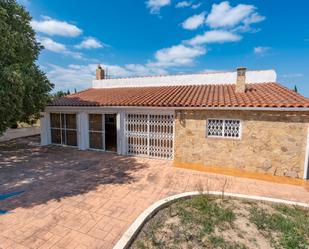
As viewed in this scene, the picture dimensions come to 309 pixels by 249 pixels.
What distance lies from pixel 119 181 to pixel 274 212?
5150mm

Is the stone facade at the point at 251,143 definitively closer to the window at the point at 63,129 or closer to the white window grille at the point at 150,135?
the white window grille at the point at 150,135

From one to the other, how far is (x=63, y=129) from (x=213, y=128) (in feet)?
32.0

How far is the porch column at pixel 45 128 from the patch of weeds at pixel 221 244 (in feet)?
40.8

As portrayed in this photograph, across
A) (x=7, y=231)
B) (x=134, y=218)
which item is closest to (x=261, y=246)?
(x=134, y=218)

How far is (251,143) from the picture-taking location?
7.33m

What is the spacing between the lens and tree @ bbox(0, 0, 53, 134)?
729cm

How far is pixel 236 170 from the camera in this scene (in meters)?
7.62

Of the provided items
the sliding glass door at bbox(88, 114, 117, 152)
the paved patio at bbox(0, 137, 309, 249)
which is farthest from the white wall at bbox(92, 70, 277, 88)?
the paved patio at bbox(0, 137, 309, 249)

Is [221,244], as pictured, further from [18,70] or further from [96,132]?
[18,70]

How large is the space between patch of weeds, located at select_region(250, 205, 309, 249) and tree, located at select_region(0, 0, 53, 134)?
9821 millimetres

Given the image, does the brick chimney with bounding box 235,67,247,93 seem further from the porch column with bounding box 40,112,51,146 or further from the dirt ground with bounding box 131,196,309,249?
the porch column with bounding box 40,112,51,146

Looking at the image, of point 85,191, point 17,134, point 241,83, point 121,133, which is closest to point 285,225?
point 85,191

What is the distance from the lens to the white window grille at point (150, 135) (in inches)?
366

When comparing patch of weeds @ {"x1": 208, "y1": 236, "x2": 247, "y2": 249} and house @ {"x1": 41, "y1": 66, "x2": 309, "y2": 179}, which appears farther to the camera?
house @ {"x1": 41, "y1": 66, "x2": 309, "y2": 179}
